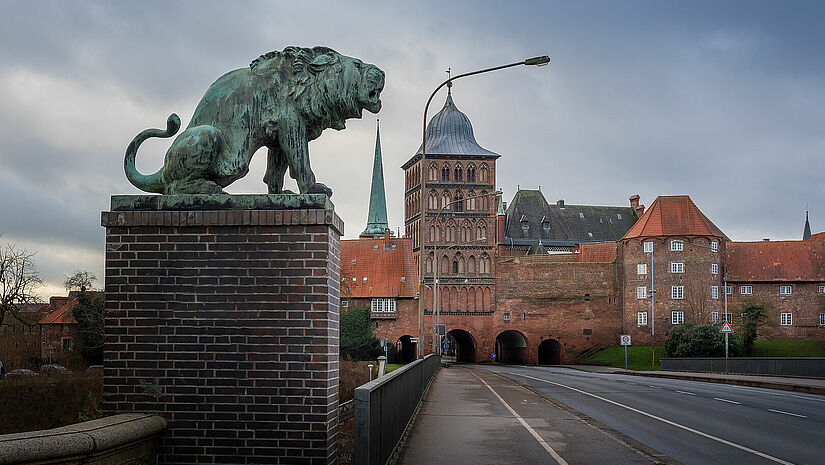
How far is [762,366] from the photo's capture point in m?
43.1

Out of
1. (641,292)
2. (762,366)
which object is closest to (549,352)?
(641,292)

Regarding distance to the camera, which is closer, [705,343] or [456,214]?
[705,343]

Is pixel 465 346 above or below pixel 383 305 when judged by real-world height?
below

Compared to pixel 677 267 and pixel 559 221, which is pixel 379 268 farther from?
pixel 559 221

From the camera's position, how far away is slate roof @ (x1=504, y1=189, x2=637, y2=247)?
117 metres

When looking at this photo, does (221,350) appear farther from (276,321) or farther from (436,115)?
(436,115)

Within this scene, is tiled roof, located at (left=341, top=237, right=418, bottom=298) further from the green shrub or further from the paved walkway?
the paved walkway

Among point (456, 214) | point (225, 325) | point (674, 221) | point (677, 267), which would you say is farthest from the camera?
point (456, 214)

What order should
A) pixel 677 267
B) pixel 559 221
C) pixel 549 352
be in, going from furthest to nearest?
pixel 559 221 → pixel 549 352 → pixel 677 267

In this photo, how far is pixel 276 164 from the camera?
25.9 feet

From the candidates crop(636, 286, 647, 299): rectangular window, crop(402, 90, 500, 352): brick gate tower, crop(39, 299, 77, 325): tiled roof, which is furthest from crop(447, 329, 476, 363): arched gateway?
crop(39, 299, 77, 325): tiled roof

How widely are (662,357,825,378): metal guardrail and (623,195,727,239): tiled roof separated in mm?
27959

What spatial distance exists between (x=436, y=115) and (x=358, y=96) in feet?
328

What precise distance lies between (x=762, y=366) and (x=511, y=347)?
54.1 meters
